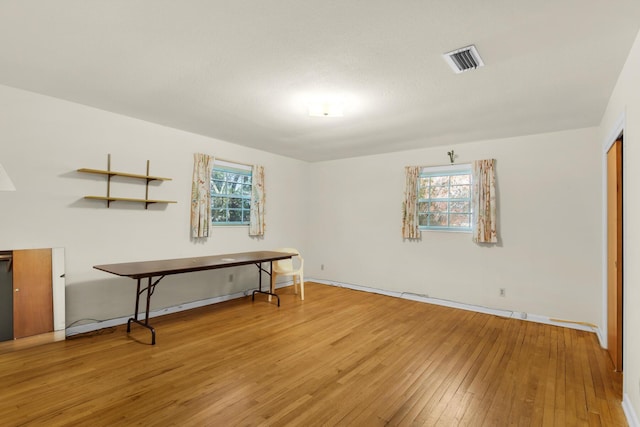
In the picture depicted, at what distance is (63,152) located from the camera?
3352mm

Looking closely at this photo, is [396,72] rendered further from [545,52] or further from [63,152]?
[63,152]

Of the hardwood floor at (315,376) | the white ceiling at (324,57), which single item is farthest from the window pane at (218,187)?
the hardwood floor at (315,376)

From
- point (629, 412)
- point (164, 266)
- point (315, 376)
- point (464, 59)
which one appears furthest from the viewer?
point (164, 266)

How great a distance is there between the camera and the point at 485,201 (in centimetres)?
446

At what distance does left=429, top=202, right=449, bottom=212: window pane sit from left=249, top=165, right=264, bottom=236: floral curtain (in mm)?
2788

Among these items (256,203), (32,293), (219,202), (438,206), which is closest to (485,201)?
(438,206)

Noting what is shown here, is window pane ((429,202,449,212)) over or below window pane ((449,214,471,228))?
over

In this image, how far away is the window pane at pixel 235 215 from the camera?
5096 mm

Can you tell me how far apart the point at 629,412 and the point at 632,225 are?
120 centimetres

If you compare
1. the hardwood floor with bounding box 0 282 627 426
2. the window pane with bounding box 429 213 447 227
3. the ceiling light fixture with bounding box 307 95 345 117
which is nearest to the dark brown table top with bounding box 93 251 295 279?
the hardwood floor with bounding box 0 282 627 426

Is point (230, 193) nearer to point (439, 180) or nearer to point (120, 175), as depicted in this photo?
point (120, 175)

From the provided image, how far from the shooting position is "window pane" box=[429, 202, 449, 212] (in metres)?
4.99

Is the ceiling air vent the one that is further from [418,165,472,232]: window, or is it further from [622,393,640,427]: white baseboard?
[418,165,472,232]: window

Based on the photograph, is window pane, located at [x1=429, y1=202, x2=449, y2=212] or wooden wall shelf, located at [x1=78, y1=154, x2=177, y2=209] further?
window pane, located at [x1=429, y1=202, x2=449, y2=212]
